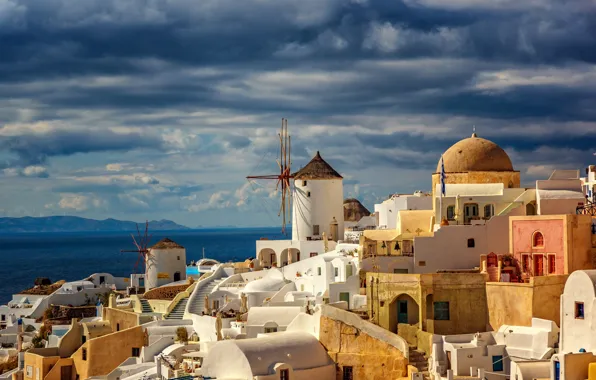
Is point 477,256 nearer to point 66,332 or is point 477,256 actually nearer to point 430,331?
point 430,331

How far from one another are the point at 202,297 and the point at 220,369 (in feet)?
44.2

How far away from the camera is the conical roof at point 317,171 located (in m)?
50.7

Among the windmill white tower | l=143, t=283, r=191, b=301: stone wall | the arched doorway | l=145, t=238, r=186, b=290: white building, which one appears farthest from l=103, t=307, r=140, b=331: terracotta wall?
the arched doorway

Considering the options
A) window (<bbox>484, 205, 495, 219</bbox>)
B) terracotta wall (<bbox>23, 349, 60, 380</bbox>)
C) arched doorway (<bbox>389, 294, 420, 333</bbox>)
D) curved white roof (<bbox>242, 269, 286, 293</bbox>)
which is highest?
window (<bbox>484, 205, 495, 219</bbox>)

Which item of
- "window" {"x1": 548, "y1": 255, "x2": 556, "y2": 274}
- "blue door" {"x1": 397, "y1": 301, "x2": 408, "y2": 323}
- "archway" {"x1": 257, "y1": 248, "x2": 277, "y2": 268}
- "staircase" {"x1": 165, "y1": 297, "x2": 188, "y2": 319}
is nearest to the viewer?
"window" {"x1": 548, "y1": 255, "x2": 556, "y2": 274}

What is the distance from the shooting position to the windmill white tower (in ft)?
166

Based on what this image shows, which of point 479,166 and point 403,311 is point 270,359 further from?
point 479,166

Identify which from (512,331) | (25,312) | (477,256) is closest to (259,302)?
(477,256)

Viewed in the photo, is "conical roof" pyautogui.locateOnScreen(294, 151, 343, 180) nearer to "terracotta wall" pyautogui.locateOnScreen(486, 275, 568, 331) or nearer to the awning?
the awning

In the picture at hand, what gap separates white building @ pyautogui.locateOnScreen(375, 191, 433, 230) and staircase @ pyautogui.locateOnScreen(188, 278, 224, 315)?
8.50 metres

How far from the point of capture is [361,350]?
32.6 meters

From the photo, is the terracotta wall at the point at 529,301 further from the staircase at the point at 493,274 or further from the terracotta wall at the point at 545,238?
the terracotta wall at the point at 545,238

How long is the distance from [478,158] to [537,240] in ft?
23.9

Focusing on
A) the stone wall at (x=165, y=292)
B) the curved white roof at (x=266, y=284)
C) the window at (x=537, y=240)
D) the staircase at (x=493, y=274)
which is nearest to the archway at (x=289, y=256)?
the stone wall at (x=165, y=292)
